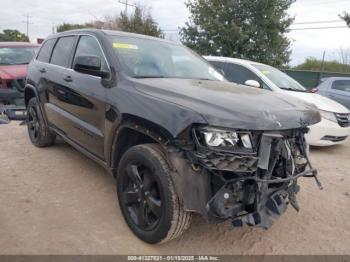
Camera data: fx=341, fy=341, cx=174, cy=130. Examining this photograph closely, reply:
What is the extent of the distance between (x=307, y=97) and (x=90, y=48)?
4576 mm

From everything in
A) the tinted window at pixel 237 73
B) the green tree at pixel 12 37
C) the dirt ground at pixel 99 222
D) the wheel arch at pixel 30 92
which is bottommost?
the dirt ground at pixel 99 222

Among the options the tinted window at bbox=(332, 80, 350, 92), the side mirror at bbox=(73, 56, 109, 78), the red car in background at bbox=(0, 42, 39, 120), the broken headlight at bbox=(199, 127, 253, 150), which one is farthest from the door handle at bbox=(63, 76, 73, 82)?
the tinted window at bbox=(332, 80, 350, 92)

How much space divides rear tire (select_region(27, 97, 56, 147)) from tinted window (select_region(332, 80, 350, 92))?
25.1ft

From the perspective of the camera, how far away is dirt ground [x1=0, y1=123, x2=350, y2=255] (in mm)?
2941

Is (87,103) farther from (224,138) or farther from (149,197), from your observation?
(224,138)

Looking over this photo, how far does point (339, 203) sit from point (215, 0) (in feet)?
48.4

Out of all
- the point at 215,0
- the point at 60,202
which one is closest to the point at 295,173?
the point at 60,202

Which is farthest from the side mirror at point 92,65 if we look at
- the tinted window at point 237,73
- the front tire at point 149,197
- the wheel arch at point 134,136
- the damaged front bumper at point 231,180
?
the tinted window at point 237,73

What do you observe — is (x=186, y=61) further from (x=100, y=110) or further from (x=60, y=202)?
(x=60, y=202)

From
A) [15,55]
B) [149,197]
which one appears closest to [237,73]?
[149,197]

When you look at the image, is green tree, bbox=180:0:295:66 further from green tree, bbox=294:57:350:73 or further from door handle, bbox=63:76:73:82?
door handle, bbox=63:76:73:82

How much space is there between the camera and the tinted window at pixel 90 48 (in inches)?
138

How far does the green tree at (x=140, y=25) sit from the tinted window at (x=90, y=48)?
22.7m

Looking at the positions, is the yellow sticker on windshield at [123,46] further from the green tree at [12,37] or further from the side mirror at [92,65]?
the green tree at [12,37]
